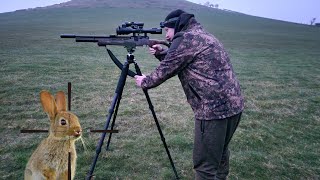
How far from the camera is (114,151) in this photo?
602 cm

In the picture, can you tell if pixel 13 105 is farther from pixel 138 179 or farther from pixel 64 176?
pixel 64 176

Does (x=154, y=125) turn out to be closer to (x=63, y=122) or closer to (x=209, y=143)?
(x=209, y=143)

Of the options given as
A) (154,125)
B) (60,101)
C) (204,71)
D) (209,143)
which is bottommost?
(154,125)

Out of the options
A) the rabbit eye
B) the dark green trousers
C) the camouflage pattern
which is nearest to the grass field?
the dark green trousers

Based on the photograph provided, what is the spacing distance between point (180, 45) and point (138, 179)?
105 inches

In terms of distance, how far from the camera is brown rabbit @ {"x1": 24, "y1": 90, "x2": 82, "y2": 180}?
3.10 m

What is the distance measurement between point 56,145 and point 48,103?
0.51 m

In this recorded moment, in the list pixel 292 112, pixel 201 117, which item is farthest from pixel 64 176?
pixel 292 112

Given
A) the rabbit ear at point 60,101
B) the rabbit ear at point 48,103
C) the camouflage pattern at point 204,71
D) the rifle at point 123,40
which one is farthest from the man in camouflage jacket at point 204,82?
the rabbit ear at point 48,103

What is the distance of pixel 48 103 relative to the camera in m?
2.99

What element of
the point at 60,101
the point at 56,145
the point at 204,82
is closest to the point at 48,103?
the point at 60,101

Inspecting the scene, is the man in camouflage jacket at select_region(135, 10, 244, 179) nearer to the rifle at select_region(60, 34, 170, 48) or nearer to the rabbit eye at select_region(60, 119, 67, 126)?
the rifle at select_region(60, 34, 170, 48)

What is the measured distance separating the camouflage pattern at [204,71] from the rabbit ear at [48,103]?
137cm

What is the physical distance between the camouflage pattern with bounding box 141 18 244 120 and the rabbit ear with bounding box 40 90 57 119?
137 cm
